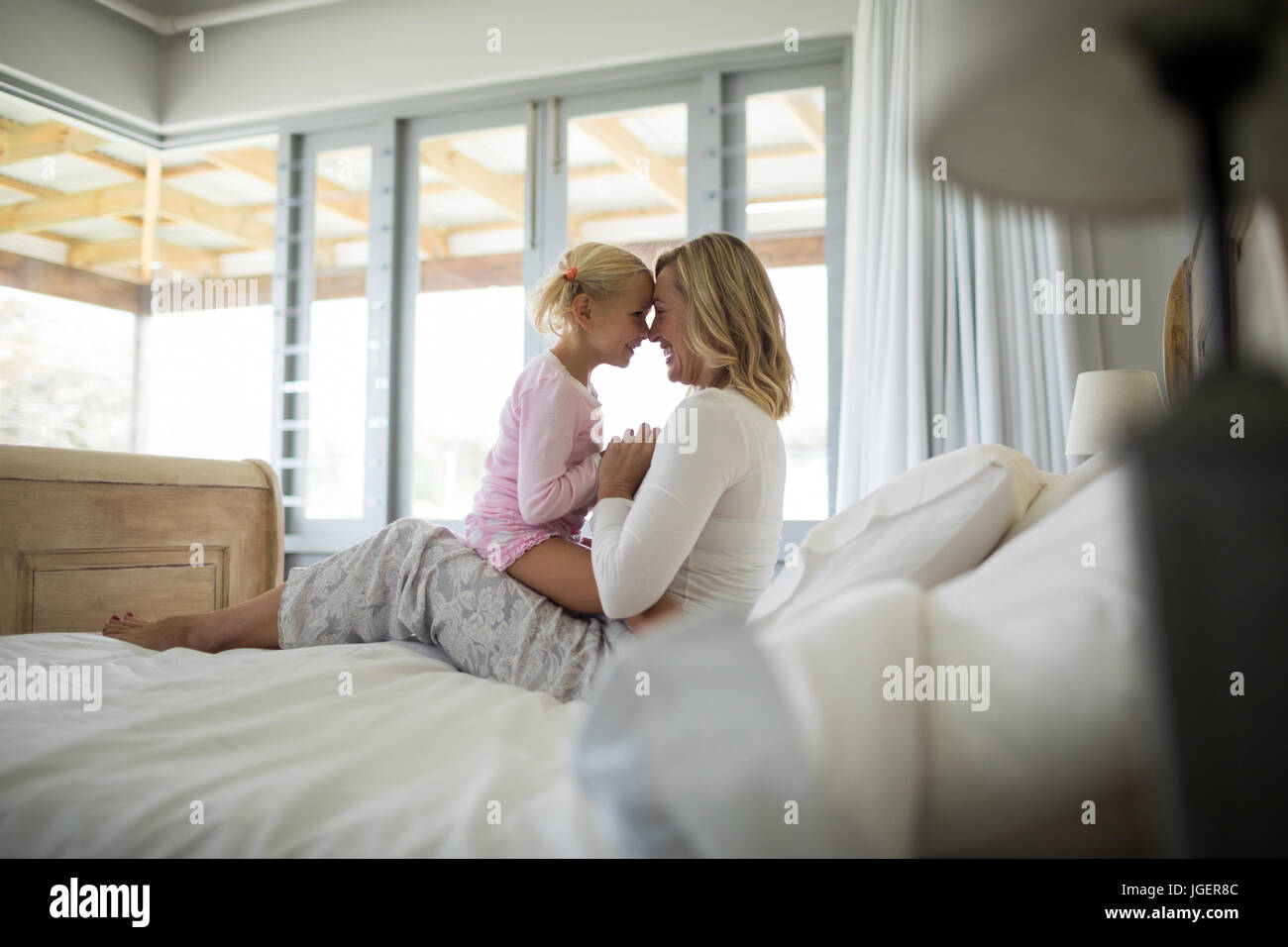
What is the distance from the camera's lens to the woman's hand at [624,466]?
131 cm

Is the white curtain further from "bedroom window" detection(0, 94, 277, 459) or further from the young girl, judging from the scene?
"bedroom window" detection(0, 94, 277, 459)

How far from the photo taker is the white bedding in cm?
64

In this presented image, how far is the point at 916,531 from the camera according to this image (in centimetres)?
82

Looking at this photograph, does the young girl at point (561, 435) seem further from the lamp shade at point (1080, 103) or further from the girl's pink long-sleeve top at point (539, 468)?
the lamp shade at point (1080, 103)

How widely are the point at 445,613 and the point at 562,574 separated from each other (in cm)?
19

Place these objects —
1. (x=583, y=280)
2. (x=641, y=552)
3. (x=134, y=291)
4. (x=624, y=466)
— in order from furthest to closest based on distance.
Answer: (x=134, y=291), (x=583, y=280), (x=624, y=466), (x=641, y=552)

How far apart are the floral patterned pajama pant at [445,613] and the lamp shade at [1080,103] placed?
0.81 meters

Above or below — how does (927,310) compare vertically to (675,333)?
above

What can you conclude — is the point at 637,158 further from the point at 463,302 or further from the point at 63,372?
the point at 63,372

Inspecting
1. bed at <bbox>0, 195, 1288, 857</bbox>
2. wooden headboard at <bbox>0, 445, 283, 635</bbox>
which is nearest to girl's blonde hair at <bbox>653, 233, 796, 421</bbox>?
bed at <bbox>0, 195, 1288, 857</bbox>

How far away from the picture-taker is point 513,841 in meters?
0.60

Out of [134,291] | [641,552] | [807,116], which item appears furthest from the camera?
[134,291]

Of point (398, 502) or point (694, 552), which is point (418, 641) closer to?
point (694, 552)

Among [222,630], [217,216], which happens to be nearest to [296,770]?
[222,630]
